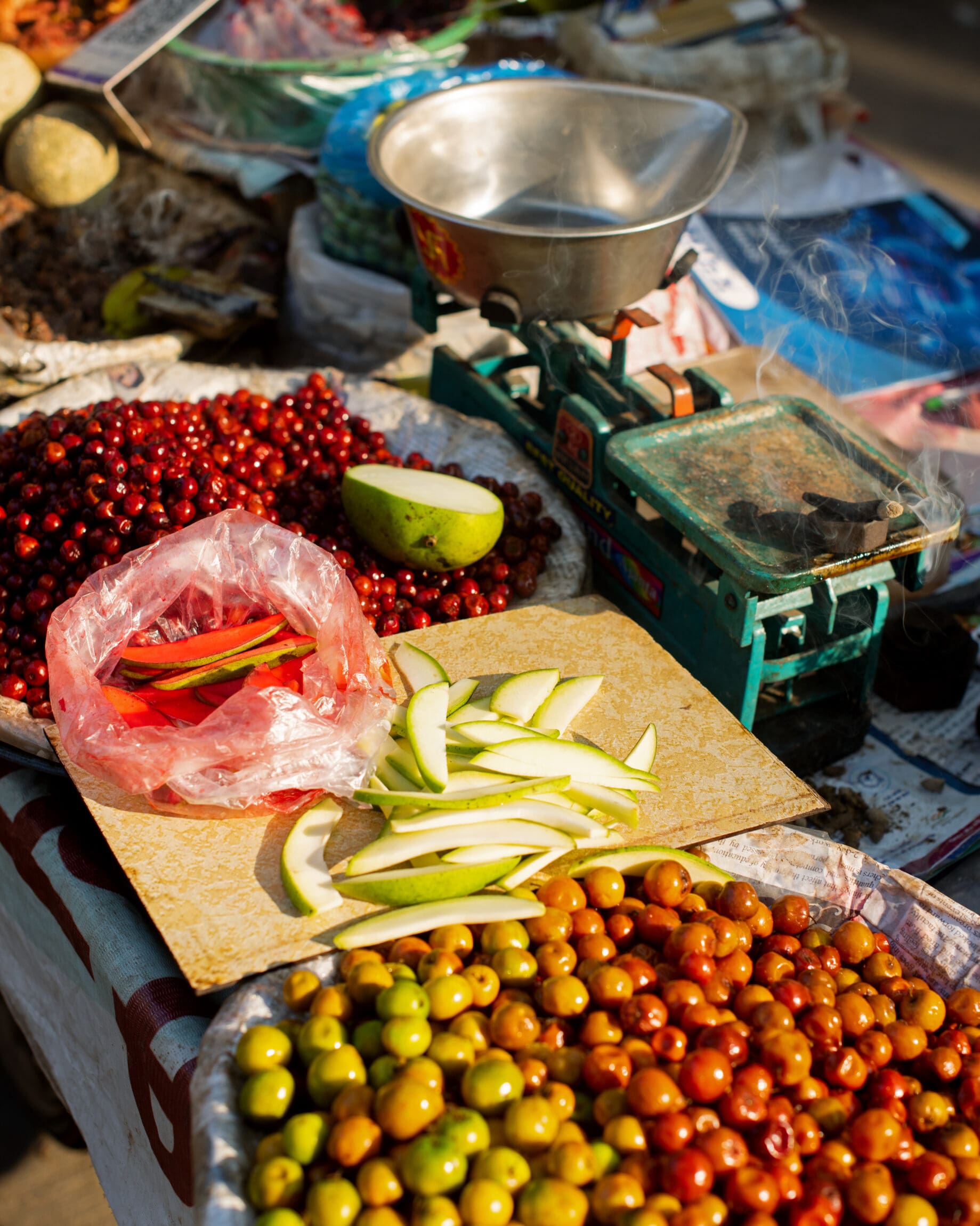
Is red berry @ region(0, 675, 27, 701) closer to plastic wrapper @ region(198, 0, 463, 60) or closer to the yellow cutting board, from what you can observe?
the yellow cutting board

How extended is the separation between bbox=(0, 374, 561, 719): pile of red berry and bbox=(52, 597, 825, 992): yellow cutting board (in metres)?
0.15

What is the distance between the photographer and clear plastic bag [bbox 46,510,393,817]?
1.49 m

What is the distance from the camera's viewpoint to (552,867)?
4.91 feet

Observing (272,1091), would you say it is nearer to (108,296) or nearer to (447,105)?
(447,105)

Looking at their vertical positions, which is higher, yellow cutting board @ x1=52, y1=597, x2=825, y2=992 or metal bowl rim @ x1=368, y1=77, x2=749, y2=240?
metal bowl rim @ x1=368, y1=77, x2=749, y2=240

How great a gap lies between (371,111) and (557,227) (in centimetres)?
77

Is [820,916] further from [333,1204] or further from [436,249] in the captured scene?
[436,249]

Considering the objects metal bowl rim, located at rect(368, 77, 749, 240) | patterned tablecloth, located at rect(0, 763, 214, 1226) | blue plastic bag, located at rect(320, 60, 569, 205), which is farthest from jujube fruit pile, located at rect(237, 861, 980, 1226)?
blue plastic bag, located at rect(320, 60, 569, 205)

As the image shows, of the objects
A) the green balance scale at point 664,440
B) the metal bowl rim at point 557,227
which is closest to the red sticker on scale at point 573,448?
the green balance scale at point 664,440

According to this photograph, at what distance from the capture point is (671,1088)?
1.17 meters

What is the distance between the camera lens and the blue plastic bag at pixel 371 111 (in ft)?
Answer: 9.46

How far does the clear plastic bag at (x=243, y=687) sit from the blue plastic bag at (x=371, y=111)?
4.93ft

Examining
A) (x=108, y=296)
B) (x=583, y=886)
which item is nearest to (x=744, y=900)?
(x=583, y=886)

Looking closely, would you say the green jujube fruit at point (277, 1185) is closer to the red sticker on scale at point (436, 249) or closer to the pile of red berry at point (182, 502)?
the pile of red berry at point (182, 502)
